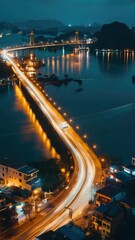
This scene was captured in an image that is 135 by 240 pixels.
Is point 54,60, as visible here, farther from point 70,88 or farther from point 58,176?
point 58,176

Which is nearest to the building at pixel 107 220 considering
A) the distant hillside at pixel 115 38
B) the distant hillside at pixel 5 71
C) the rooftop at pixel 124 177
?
the rooftop at pixel 124 177

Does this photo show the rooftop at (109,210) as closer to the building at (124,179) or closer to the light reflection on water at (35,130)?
the building at (124,179)

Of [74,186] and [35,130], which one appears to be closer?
[74,186]

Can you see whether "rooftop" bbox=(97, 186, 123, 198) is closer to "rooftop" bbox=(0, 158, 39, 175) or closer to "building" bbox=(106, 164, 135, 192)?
"building" bbox=(106, 164, 135, 192)

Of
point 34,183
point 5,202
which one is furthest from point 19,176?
point 5,202

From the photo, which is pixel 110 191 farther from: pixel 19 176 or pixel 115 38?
pixel 115 38

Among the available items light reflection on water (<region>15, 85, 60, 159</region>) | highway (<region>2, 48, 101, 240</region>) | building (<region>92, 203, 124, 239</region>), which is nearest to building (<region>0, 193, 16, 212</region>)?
highway (<region>2, 48, 101, 240</region>)

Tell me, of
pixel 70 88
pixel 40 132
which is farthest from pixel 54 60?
pixel 40 132
